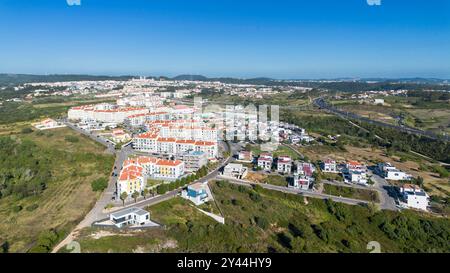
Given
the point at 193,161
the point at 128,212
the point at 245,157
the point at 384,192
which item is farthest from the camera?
the point at 245,157

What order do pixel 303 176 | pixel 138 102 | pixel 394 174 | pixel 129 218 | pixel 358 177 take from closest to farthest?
pixel 129 218, pixel 303 176, pixel 358 177, pixel 394 174, pixel 138 102

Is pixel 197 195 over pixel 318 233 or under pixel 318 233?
over

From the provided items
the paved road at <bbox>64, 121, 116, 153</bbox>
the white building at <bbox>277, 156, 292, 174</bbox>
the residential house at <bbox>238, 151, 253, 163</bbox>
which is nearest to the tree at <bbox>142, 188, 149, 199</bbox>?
the residential house at <bbox>238, 151, 253, 163</bbox>

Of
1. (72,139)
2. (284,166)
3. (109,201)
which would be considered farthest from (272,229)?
(72,139)

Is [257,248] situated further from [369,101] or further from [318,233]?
[369,101]

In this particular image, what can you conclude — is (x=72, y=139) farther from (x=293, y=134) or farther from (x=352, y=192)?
(x=352, y=192)

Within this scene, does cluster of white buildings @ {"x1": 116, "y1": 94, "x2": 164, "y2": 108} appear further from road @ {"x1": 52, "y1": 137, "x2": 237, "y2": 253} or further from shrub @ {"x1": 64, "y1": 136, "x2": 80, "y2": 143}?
road @ {"x1": 52, "y1": 137, "x2": 237, "y2": 253}
